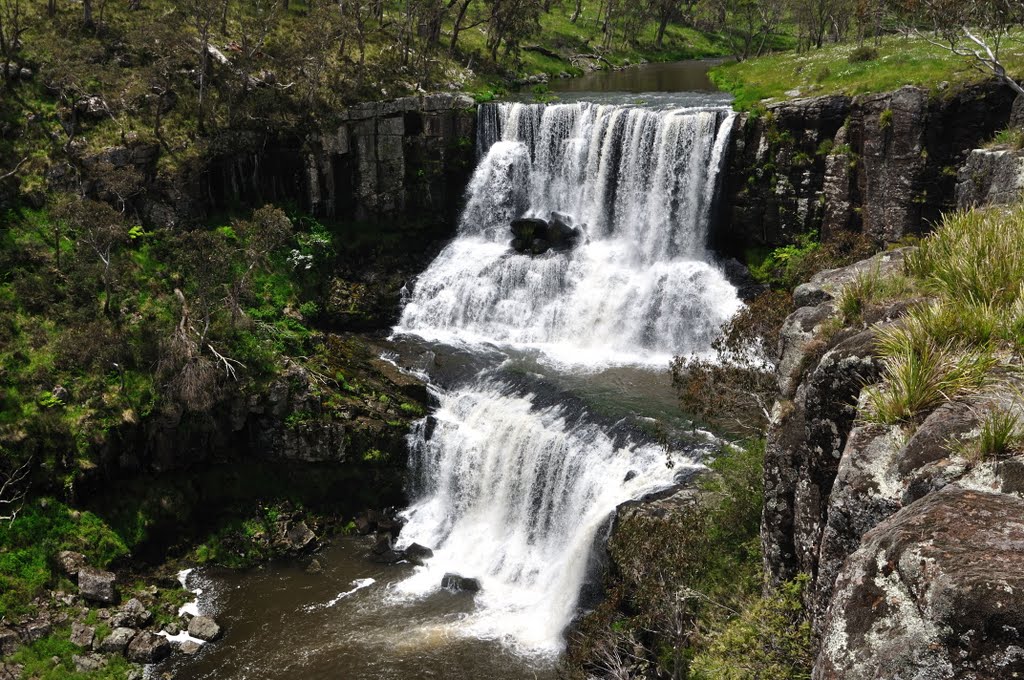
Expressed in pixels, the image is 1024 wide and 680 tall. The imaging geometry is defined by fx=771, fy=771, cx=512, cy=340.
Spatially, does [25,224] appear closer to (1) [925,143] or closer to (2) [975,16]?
(1) [925,143]

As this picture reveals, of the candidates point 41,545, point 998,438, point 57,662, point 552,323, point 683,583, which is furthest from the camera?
point 552,323

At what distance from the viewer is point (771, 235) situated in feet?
110

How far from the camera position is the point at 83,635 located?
21.2 metres

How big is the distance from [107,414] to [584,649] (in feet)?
56.5

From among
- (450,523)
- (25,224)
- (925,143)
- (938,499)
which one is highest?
(925,143)

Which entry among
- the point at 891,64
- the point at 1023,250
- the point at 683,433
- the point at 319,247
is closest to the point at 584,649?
the point at 683,433

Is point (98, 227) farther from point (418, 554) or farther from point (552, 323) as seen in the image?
point (552, 323)

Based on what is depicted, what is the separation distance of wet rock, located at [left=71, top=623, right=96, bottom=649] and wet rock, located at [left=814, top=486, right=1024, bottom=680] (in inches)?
815

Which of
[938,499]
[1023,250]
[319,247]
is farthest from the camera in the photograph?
[319,247]

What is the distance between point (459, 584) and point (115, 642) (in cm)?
967

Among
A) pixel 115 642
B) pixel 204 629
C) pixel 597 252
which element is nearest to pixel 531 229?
pixel 597 252

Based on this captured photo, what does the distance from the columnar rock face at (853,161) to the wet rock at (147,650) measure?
1051 inches

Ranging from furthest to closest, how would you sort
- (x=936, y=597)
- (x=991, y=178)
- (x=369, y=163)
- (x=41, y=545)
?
(x=369, y=163)
(x=41, y=545)
(x=991, y=178)
(x=936, y=597)

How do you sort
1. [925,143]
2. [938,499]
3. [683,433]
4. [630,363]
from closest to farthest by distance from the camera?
[938,499] < [683,433] < [925,143] < [630,363]
